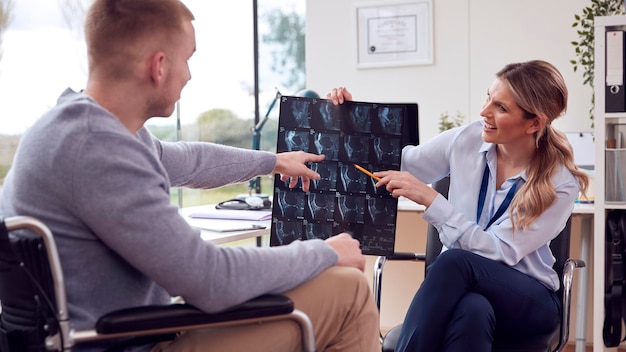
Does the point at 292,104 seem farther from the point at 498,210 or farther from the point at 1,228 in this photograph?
the point at 1,228

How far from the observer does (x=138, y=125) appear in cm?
151

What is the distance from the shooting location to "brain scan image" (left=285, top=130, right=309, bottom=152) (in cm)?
221

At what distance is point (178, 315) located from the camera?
4.35ft

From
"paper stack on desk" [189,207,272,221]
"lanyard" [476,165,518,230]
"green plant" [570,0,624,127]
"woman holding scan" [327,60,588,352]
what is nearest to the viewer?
"woman holding scan" [327,60,588,352]

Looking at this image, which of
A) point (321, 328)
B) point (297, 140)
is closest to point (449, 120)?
point (297, 140)

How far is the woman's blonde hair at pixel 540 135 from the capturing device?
213 cm

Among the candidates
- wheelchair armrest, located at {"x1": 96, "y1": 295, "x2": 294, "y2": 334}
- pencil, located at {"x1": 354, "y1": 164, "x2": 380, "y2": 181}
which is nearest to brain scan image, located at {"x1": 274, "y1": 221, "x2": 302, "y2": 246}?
pencil, located at {"x1": 354, "y1": 164, "x2": 380, "y2": 181}

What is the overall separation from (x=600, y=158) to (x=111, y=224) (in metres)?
2.30

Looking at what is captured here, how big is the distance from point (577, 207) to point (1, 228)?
98.6 inches

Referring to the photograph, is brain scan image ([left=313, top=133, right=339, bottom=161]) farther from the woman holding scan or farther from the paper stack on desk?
the paper stack on desk

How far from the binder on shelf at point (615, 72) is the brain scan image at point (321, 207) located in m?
1.43

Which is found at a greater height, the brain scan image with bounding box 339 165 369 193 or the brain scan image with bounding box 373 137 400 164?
the brain scan image with bounding box 373 137 400 164

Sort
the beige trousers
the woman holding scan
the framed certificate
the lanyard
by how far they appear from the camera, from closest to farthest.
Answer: the beige trousers, the woman holding scan, the lanyard, the framed certificate

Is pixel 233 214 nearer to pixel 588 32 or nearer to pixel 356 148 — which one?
pixel 356 148
